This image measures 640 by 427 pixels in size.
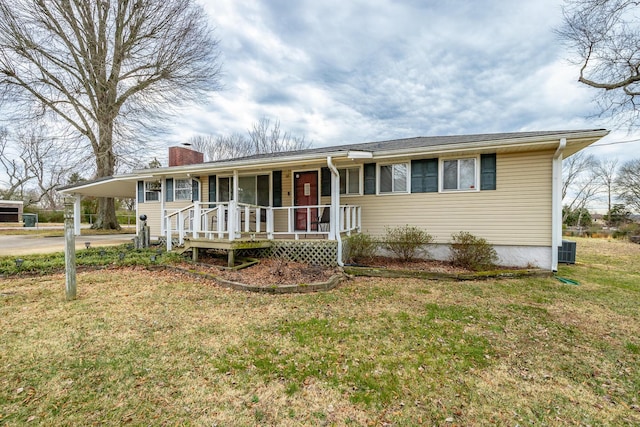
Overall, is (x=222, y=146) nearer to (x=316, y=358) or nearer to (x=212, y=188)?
(x=212, y=188)

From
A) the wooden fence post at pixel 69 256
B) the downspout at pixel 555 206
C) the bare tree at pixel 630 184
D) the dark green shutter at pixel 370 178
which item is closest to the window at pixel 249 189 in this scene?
the dark green shutter at pixel 370 178

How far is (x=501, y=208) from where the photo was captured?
7527 millimetres

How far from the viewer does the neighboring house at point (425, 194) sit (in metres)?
7.13

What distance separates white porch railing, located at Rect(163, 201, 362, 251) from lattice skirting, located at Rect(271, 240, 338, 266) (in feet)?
0.75

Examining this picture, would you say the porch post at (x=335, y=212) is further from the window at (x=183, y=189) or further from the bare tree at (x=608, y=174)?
the bare tree at (x=608, y=174)

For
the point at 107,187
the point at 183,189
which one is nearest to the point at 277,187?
the point at 183,189

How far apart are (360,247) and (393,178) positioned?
242cm

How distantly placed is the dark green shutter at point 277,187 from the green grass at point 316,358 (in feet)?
16.0

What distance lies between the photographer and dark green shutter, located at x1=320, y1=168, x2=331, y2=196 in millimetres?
9156

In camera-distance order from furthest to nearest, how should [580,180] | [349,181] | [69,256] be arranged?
[580,180]
[349,181]
[69,256]

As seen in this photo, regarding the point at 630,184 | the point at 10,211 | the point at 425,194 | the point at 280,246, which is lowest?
the point at 280,246

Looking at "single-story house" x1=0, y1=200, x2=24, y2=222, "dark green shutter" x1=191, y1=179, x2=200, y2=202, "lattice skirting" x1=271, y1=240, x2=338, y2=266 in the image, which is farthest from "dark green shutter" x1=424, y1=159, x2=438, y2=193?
"single-story house" x1=0, y1=200, x2=24, y2=222

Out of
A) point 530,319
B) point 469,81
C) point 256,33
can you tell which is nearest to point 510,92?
point 469,81

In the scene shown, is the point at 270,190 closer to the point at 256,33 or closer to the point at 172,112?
the point at 256,33
